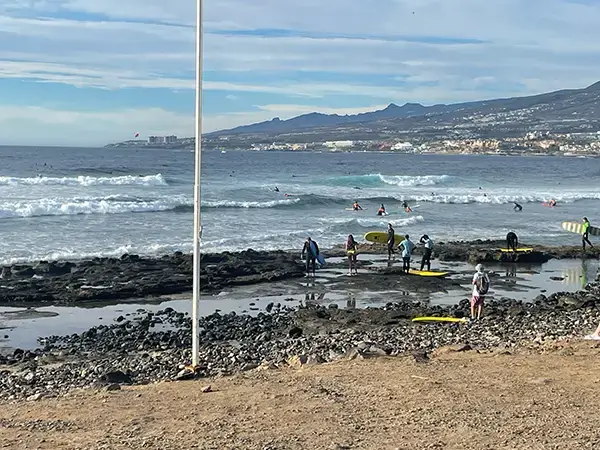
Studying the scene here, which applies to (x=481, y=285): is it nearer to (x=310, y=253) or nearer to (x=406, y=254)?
(x=406, y=254)

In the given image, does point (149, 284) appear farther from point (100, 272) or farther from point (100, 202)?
point (100, 202)

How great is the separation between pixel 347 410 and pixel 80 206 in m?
36.0

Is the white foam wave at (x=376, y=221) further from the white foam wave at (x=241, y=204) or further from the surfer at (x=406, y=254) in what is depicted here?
the surfer at (x=406, y=254)

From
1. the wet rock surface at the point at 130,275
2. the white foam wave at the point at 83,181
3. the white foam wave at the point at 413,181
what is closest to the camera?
the wet rock surface at the point at 130,275

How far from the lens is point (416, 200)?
5662 centimetres

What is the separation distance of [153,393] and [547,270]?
64.9 ft

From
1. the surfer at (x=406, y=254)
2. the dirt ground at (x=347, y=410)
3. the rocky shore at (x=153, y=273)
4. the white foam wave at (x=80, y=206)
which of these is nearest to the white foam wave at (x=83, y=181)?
the white foam wave at (x=80, y=206)

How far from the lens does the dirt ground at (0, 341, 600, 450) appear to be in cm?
822

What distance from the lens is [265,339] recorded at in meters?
15.8

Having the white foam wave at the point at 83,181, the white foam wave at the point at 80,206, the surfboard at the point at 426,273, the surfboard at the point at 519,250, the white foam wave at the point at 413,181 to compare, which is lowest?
the white foam wave at the point at 413,181

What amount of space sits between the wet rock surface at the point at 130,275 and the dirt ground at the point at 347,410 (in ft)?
37.0

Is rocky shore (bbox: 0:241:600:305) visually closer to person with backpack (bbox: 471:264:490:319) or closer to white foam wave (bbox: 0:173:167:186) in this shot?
person with backpack (bbox: 471:264:490:319)

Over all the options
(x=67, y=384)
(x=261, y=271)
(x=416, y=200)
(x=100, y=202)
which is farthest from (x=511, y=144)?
(x=67, y=384)

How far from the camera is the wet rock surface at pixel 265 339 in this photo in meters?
12.3
